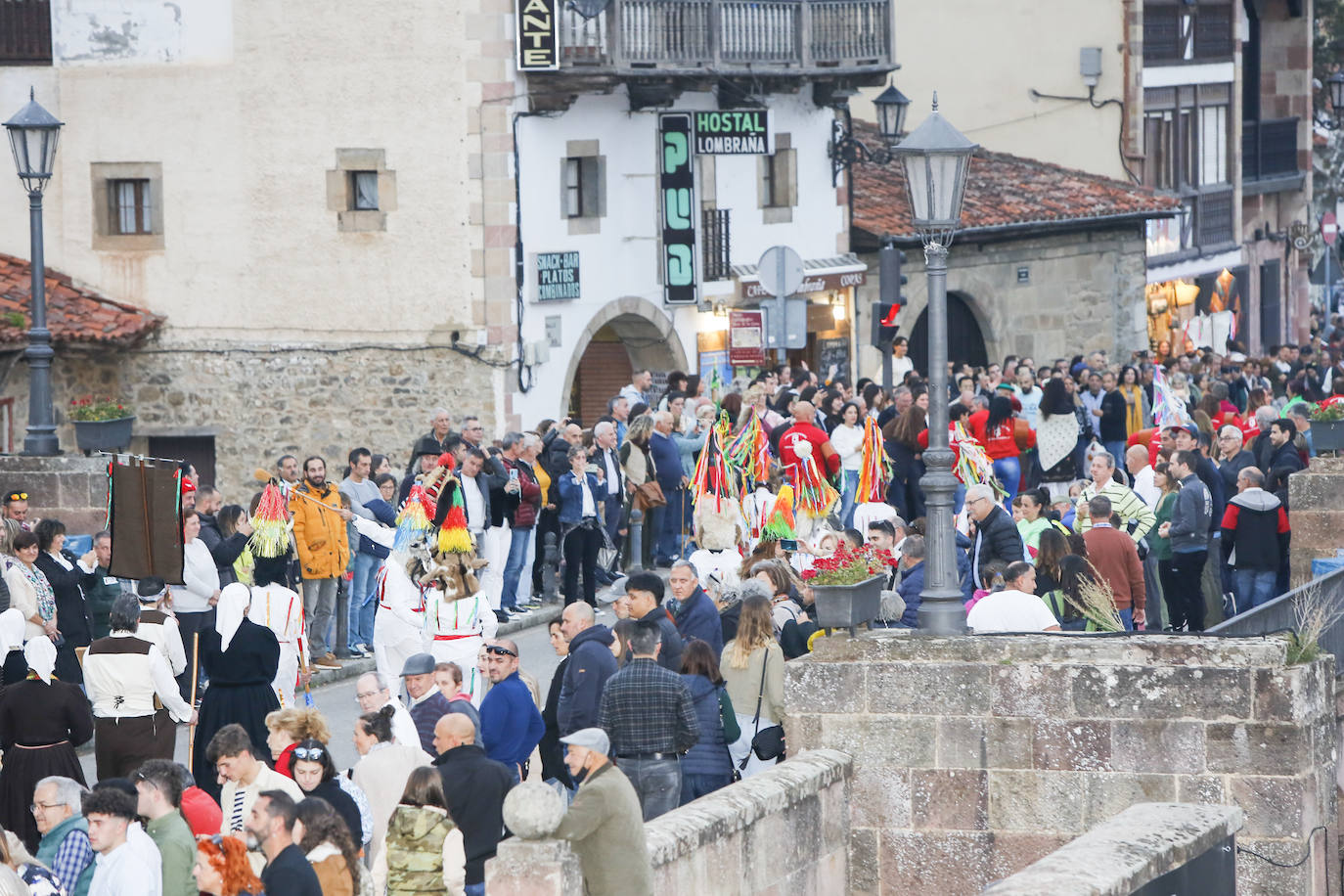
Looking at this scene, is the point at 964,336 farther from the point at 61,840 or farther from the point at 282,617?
the point at 61,840

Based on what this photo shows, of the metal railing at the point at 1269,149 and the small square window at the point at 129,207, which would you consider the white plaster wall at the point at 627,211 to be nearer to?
the small square window at the point at 129,207

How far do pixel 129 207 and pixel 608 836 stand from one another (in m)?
18.3

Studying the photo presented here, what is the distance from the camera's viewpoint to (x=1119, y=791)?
444 inches

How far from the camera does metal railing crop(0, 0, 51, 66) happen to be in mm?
25414

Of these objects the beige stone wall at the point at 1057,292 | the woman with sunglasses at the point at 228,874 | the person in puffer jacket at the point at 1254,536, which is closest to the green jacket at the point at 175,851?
the woman with sunglasses at the point at 228,874

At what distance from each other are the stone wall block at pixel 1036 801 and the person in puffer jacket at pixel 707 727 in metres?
1.33

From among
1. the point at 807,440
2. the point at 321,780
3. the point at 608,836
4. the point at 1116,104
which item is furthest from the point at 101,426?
the point at 1116,104

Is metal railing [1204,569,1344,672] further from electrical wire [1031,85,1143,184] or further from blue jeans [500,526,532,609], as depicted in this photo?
electrical wire [1031,85,1143,184]

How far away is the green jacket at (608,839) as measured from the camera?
8.92 meters

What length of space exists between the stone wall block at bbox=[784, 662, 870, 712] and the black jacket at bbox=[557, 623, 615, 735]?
3.04 ft

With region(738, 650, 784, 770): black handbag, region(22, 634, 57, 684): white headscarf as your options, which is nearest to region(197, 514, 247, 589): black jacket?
region(22, 634, 57, 684): white headscarf

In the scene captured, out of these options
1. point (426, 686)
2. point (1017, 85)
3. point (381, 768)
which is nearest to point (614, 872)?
point (381, 768)

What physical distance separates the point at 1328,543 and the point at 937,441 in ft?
20.7

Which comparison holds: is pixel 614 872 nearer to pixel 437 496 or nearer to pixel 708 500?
pixel 437 496
